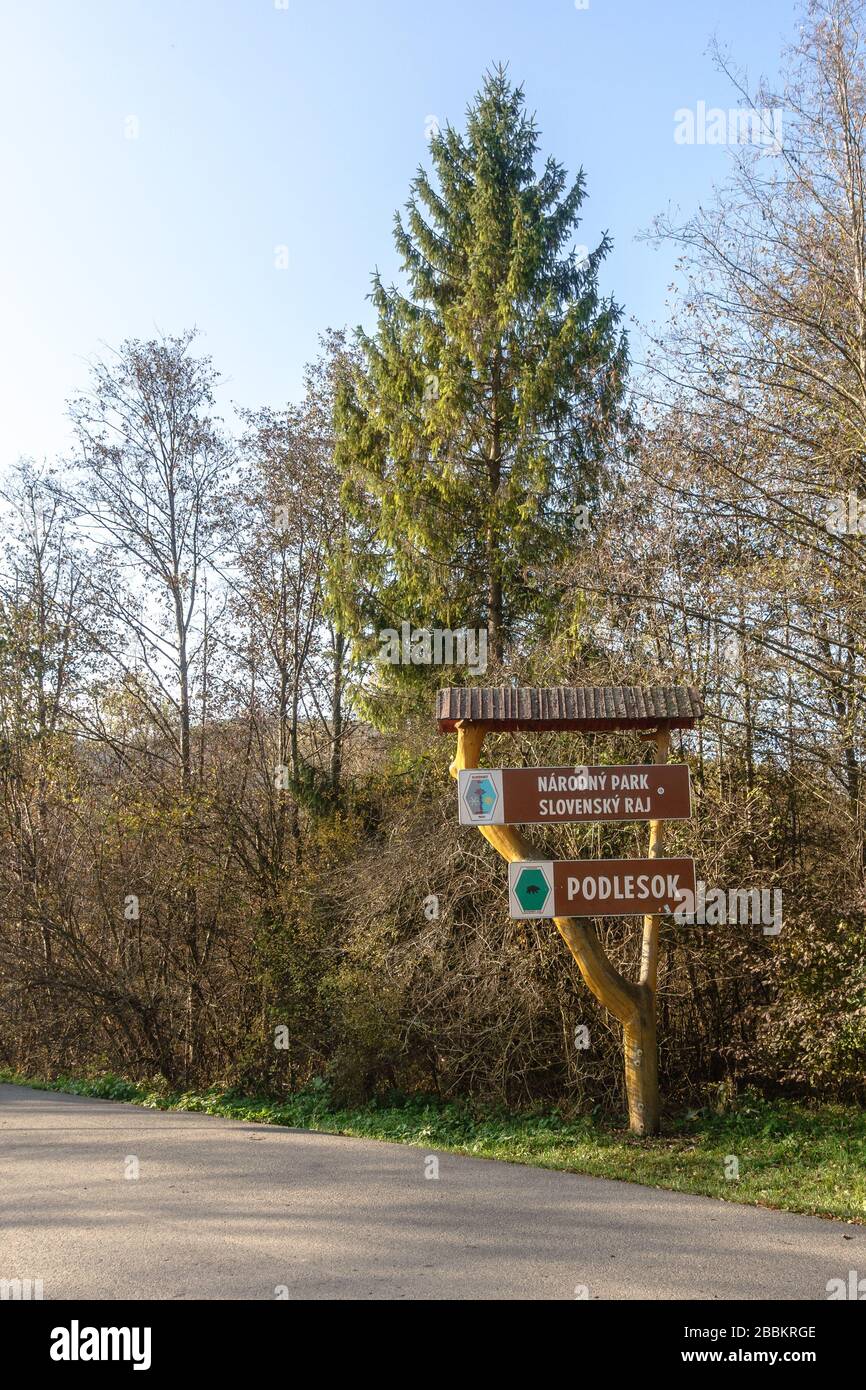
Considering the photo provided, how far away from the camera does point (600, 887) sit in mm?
9469

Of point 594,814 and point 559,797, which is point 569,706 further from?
point 594,814

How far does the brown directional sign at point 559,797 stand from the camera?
31.0 feet

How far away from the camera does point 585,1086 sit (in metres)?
11.6

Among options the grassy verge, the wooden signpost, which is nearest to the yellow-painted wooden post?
the wooden signpost

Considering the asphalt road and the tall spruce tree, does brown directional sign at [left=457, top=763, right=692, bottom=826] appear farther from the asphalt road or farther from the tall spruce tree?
the tall spruce tree

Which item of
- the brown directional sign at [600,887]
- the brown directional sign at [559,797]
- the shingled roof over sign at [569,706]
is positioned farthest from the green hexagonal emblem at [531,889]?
the shingled roof over sign at [569,706]

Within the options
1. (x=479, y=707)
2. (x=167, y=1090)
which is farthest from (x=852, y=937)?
(x=167, y=1090)

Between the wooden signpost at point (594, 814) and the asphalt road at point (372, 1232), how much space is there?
1.75 meters

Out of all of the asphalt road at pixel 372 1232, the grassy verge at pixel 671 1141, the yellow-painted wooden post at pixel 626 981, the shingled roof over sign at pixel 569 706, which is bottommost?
the grassy verge at pixel 671 1141

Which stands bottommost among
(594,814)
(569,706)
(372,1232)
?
→ (372,1232)

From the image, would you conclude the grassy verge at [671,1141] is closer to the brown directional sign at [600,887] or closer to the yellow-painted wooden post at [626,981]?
the yellow-painted wooden post at [626,981]

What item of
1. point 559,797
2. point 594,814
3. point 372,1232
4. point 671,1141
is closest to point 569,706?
point 559,797

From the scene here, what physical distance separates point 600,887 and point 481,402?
32.2 ft
